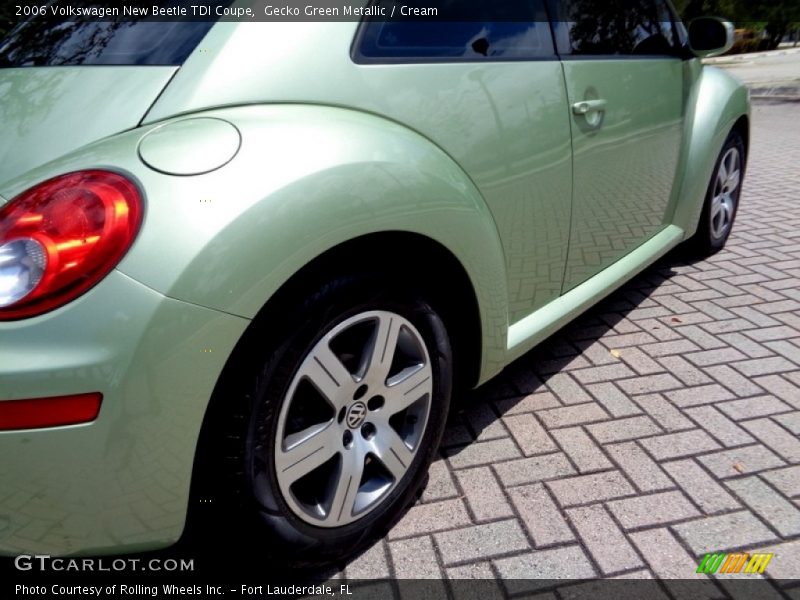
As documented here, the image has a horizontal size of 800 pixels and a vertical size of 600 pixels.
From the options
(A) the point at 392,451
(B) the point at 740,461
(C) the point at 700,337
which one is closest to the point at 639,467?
(B) the point at 740,461

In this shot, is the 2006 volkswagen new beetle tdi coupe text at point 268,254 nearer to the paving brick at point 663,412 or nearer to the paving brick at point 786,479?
the paving brick at point 663,412

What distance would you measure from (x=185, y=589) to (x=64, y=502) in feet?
2.20

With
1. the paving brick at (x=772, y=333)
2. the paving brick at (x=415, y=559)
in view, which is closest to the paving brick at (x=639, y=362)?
the paving brick at (x=772, y=333)

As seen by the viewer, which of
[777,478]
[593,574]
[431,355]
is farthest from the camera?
[777,478]

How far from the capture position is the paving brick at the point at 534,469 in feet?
7.39

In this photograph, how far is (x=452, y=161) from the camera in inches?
74.9

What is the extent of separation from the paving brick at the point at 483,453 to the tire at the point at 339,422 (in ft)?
1.00

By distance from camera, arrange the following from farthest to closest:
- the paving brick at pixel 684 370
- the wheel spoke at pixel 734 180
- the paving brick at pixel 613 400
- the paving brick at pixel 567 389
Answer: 1. the wheel spoke at pixel 734 180
2. the paving brick at pixel 684 370
3. the paving brick at pixel 567 389
4. the paving brick at pixel 613 400

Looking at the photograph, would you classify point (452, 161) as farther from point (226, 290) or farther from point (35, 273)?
point (35, 273)

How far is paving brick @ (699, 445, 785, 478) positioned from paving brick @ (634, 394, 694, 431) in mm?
188

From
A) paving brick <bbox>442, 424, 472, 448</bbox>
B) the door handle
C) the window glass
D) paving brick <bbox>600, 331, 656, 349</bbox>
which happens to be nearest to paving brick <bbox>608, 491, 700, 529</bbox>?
paving brick <bbox>442, 424, 472, 448</bbox>

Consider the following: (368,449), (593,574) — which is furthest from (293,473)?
(593,574)

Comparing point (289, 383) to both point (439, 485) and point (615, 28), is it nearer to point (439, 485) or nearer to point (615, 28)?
point (439, 485)

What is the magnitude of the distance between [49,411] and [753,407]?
247 cm
